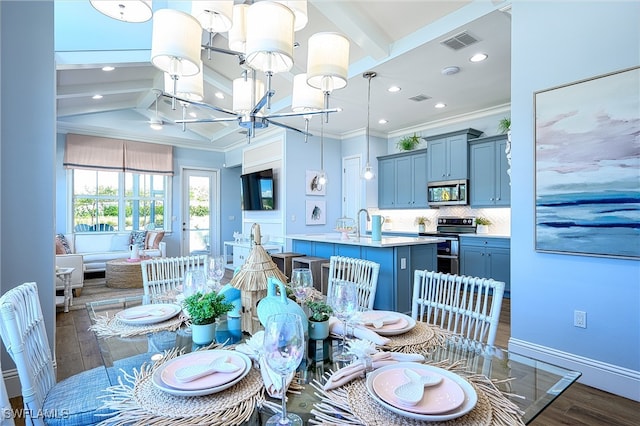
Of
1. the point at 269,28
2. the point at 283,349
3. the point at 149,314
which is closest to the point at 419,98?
the point at 269,28

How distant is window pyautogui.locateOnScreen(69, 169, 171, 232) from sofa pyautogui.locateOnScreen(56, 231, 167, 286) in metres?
0.30

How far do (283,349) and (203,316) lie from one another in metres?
0.58

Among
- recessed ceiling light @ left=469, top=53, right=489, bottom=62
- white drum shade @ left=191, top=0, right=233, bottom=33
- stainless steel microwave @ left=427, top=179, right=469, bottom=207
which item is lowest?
→ stainless steel microwave @ left=427, top=179, right=469, bottom=207

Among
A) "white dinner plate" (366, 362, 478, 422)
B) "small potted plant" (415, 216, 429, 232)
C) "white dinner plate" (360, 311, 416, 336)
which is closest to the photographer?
"white dinner plate" (366, 362, 478, 422)

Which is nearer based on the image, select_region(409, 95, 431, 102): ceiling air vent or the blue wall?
the blue wall

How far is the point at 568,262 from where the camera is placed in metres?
2.39

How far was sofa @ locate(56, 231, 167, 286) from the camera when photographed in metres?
6.20

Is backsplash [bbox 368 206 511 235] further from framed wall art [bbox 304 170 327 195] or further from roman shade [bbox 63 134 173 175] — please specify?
roman shade [bbox 63 134 173 175]

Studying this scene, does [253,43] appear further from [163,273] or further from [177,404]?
[163,273]

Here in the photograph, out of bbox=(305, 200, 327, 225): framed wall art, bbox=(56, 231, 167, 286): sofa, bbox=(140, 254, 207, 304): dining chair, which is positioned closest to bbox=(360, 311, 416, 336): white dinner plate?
bbox=(140, 254, 207, 304): dining chair

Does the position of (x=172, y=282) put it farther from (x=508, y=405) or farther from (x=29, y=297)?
(x=508, y=405)

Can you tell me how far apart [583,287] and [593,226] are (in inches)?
17.2

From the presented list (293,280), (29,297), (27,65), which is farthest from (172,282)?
(27,65)

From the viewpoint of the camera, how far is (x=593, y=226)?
2.25 metres
